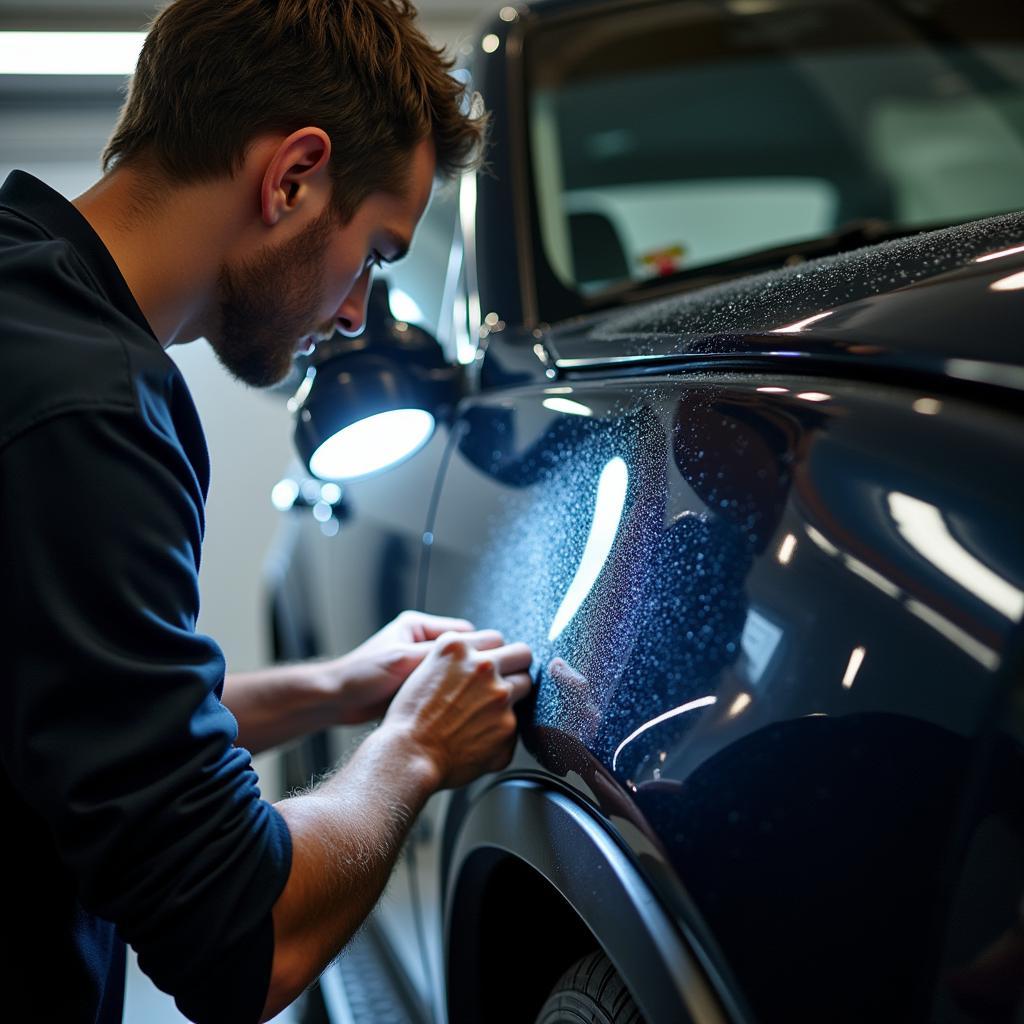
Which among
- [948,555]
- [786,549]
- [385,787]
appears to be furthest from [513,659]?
[948,555]

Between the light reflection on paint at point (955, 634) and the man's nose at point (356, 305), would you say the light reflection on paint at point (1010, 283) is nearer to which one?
the light reflection on paint at point (955, 634)

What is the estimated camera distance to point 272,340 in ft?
4.16

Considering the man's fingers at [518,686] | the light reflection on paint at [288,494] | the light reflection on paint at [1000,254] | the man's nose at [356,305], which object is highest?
the light reflection on paint at [1000,254]

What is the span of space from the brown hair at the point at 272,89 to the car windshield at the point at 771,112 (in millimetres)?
416

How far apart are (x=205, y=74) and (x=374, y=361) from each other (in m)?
0.38

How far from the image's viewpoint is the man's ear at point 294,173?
1.13 m

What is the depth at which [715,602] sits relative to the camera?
80 cm

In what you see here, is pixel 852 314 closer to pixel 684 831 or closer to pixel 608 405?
pixel 608 405

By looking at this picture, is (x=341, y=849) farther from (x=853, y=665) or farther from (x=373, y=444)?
(x=373, y=444)

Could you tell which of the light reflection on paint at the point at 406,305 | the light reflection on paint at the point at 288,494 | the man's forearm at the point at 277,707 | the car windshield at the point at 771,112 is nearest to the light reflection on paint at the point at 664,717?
the man's forearm at the point at 277,707

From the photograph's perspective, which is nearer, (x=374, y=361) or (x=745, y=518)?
(x=745, y=518)

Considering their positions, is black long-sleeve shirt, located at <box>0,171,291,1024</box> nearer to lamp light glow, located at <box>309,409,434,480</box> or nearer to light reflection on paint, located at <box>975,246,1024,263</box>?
lamp light glow, located at <box>309,409,434,480</box>

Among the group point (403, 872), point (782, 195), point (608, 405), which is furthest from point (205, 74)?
point (782, 195)

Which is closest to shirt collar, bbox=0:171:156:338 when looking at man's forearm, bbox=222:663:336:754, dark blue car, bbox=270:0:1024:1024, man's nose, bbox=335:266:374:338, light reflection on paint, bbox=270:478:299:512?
man's nose, bbox=335:266:374:338
